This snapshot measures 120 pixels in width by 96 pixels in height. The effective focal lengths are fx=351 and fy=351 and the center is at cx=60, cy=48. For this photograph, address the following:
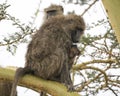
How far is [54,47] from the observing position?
146 inches

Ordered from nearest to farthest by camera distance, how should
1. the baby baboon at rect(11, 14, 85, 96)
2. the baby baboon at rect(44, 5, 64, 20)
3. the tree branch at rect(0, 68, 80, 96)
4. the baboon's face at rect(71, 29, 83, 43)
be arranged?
the tree branch at rect(0, 68, 80, 96)
the baby baboon at rect(11, 14, 85, 96)
the baboon's face at rect(71, 29, 83, 43)
the baby baboon at rect(44, 5, 64, 20)

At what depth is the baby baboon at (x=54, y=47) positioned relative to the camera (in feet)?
11.8

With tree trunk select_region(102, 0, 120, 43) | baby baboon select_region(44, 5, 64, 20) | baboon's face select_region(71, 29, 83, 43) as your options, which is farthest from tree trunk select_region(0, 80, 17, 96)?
baby baboon select_region(44, 5, 64, 20)

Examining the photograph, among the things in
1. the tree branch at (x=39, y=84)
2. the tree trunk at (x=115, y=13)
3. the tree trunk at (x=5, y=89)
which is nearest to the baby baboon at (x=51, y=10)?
the tree trunk at (x=5, y=89)

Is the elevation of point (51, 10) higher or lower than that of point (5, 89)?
higher

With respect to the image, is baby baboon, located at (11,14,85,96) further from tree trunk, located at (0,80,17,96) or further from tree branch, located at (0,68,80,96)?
tree branch, located at (0,68,80,96)

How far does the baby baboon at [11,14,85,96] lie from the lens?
3586 millimetres

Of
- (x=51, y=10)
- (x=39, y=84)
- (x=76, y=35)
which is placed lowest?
(x=39, y=84)

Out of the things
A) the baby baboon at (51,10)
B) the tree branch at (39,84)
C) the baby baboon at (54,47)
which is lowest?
the tree branch at (39,84)

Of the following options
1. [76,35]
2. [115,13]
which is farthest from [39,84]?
[76,35]

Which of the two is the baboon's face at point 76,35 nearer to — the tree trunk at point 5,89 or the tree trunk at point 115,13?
the tree trunk at point 5,89

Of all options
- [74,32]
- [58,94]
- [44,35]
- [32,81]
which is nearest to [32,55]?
[44,35]

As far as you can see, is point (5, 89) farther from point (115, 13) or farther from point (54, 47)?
point (115, 13)

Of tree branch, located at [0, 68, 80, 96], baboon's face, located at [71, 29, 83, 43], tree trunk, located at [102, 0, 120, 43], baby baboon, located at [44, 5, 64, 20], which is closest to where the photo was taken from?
tree trunk, located at [102, 0, 120, 43]
